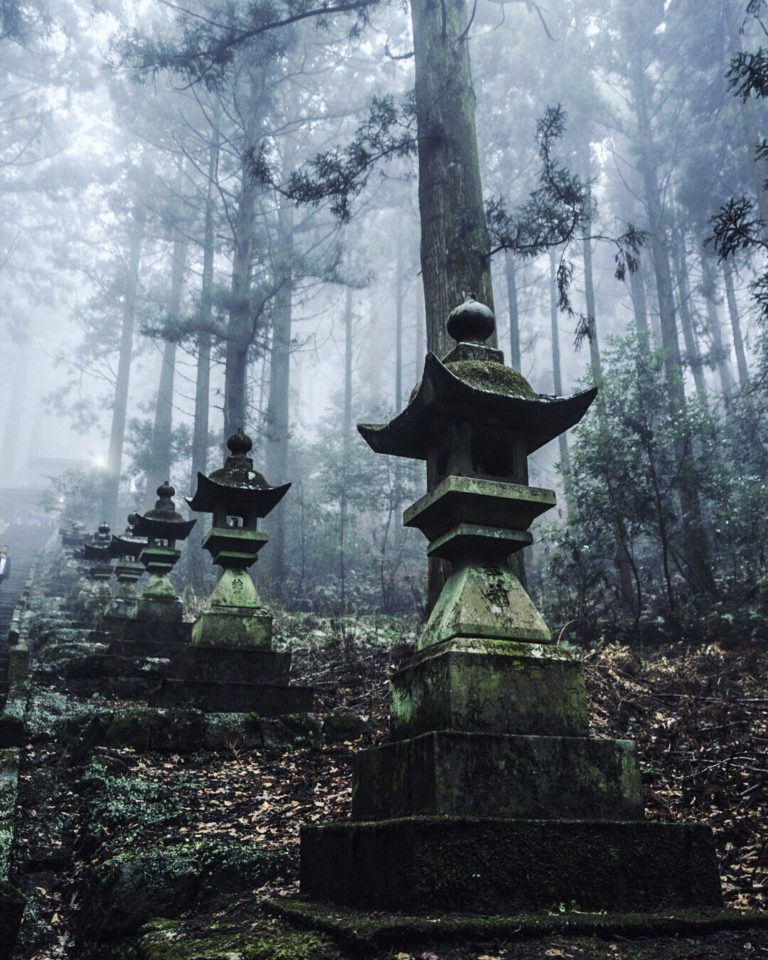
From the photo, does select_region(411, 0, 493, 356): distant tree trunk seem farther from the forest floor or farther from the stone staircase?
the stone staircase

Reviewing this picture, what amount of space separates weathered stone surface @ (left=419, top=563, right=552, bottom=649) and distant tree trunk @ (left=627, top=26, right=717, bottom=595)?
921 centimetres

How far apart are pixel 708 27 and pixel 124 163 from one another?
64.4ft

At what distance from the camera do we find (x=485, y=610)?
3.30m

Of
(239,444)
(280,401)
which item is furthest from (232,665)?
(280,401)

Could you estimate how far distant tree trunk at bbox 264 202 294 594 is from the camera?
17.5 m

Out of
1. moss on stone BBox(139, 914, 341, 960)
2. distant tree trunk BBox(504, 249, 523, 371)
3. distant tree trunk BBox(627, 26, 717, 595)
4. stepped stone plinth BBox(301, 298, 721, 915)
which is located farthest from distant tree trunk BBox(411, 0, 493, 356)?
distant tree trunk BBox(504, 249, 523, 371)

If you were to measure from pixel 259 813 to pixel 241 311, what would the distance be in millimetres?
13219

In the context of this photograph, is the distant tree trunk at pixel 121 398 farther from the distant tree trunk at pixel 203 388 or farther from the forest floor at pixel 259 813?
the forest floor at pixel 259 813

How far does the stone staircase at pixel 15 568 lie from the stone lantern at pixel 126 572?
5.00ft

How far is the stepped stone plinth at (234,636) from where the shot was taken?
6.51 metres

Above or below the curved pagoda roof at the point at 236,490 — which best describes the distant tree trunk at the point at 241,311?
above

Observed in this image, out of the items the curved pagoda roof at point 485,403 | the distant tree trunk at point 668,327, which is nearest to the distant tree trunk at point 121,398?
the distant tree trunk at point 668,327

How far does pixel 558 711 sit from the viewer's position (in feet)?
10.2

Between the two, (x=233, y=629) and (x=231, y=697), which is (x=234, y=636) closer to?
(x=233, y=629)
